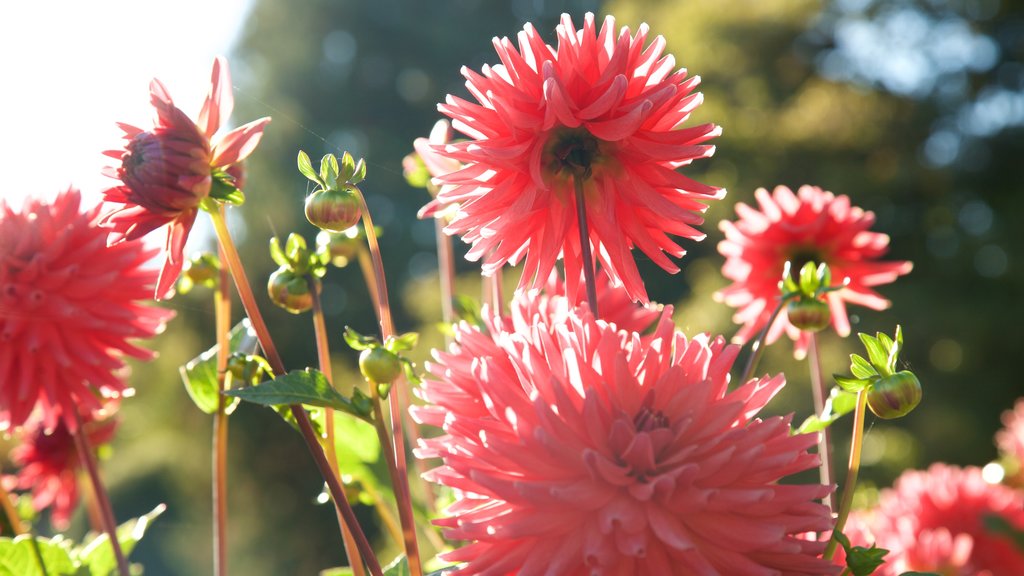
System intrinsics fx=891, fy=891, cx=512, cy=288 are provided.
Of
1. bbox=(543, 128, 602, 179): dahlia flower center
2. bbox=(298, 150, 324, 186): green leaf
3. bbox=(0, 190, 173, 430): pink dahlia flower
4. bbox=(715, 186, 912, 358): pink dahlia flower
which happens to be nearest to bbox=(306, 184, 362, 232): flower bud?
bbox=(298, 150, 324, 186): green leaf

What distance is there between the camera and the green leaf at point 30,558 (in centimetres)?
55

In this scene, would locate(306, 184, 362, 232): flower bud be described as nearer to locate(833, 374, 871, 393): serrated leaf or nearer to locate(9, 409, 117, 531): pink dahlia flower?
locate(833, 374, 871, 393): serrated leaf

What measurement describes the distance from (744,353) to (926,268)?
1985 mm

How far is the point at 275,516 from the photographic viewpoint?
199 inches

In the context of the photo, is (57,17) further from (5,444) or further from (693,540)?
(693,540)

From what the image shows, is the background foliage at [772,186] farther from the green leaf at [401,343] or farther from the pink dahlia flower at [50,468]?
the green leaf at [401,343]

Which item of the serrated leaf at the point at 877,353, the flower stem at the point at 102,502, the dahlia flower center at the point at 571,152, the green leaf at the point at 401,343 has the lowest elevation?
the flower stem at the point at 102,502

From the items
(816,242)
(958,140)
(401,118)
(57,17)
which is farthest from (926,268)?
(57,17)

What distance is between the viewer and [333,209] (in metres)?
0.40

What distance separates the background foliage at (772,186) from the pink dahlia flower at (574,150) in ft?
8.18

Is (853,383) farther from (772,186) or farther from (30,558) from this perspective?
(772,186)

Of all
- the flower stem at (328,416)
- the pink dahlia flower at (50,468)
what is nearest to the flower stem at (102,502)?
the flower stem at (328,416)

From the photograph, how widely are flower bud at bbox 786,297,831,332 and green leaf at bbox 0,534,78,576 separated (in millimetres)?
469

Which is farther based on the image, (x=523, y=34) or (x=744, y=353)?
(x=744, y=353)
